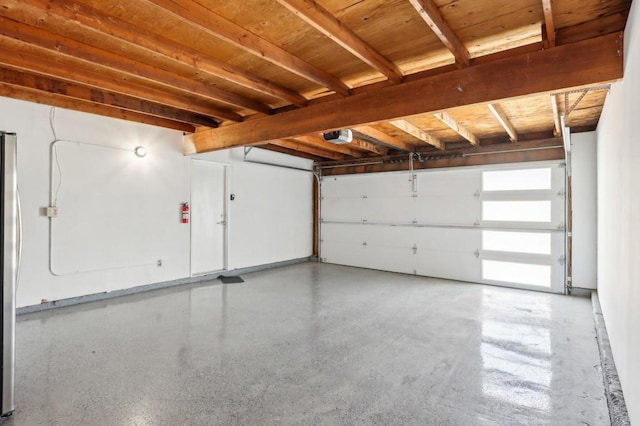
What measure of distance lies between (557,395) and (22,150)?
5.33 m

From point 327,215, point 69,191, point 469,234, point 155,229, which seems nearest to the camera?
point 69,191

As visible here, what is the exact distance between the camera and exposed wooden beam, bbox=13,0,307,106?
2.01 meters

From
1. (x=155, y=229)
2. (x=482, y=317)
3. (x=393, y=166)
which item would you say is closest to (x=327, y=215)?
(x=393, y=166)

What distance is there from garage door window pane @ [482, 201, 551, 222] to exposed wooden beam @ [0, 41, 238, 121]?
452 cm

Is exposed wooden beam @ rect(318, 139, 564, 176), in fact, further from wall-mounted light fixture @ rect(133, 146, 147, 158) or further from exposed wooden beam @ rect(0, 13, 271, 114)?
wall-mounted light fixture @ rect(133, 146, 147, 158)

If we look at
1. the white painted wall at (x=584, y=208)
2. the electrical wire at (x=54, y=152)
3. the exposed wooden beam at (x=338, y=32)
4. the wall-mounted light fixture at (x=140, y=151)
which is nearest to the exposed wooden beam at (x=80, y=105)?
the electrical wire at (x=54, y=152)

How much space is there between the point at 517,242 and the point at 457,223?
0.93m

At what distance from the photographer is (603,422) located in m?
1.88

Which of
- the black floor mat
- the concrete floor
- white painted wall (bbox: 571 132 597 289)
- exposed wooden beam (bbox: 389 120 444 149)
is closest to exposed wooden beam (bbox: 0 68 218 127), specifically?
the concrete floor

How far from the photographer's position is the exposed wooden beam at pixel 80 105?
358cm

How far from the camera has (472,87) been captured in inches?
103

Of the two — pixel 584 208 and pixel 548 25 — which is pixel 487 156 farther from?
pixel 548 25

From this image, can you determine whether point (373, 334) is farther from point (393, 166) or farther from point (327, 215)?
point (327, 215)

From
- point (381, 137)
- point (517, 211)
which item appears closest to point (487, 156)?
point (517, 211)
